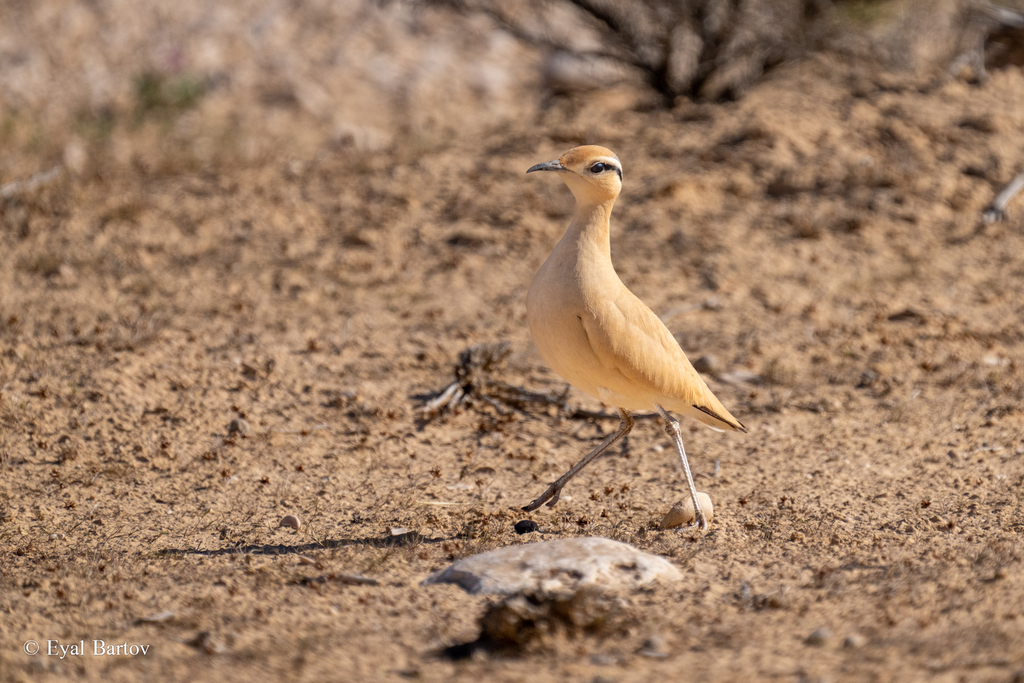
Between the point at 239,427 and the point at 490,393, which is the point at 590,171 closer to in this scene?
the point at 490,393

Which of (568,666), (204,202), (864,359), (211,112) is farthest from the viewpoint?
(211,112)

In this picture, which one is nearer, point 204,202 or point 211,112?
point 204,202

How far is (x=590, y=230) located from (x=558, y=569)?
1540 mm

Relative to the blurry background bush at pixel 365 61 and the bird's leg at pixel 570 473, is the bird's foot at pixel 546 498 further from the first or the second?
the blurry background bush at pixel 365 61

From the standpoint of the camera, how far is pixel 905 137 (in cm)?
909

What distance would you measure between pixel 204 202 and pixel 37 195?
138cm

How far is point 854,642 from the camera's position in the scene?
11.1 ft

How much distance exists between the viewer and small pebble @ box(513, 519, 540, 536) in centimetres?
461

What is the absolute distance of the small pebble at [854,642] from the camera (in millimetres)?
3371

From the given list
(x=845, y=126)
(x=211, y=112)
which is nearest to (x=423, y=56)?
(x=211, y=112)

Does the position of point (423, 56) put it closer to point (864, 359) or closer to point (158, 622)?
point (864, 359)

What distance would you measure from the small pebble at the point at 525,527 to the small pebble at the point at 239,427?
1853 millimetres

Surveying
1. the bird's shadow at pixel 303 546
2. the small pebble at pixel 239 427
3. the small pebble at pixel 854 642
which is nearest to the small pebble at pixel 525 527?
the bird's shadow at pixel 303 546

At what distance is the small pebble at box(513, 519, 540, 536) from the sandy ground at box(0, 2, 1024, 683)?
84mm
